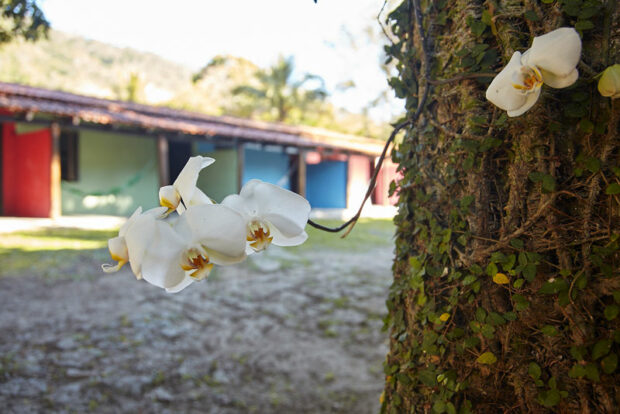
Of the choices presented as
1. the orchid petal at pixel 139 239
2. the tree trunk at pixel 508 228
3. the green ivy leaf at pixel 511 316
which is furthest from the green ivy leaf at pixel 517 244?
the orchid petal at pixel 139 239

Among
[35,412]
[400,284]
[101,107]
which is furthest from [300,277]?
[101,107]

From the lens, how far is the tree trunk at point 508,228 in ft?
2.09

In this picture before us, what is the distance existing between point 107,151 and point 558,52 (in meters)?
10.5

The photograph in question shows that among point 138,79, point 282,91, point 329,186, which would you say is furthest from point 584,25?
point 138,79

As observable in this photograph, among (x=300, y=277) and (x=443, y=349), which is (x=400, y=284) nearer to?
(x=443, y=349)

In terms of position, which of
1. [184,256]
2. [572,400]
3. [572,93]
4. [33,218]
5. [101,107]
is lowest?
[33,218]

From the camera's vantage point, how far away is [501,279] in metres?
0.71

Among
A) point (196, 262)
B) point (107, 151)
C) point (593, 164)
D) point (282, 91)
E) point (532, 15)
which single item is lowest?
point (107, 151)

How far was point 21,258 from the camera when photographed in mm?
5504

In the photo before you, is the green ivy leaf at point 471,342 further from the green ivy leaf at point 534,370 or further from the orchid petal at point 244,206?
the orchid petal at point 244,206

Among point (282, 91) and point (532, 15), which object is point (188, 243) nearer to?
point (532, 15)

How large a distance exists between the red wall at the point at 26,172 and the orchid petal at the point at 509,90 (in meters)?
9.46

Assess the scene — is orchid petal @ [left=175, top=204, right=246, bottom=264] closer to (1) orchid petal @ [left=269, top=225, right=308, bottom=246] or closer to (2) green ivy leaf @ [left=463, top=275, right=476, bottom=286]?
(1) orchid petal @ [left=269, top=225, right=308, bottom=246]

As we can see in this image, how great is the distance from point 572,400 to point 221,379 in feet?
7.41
